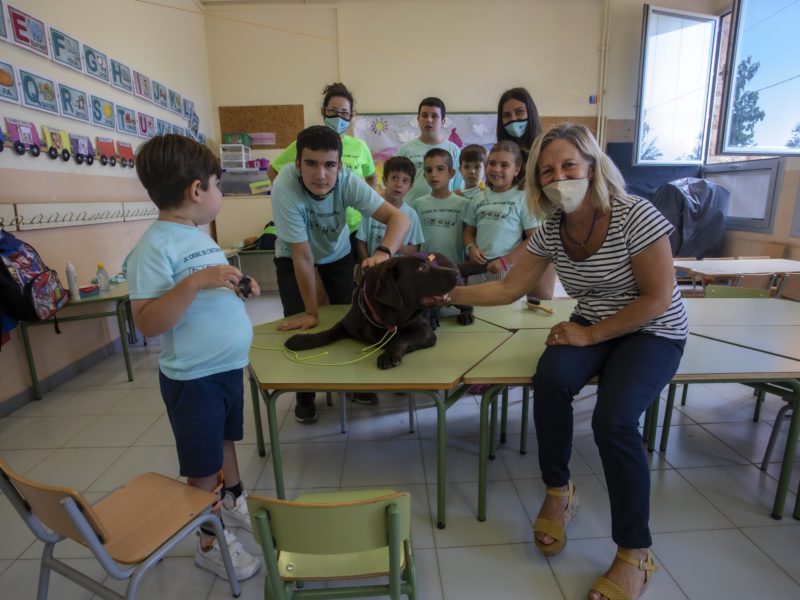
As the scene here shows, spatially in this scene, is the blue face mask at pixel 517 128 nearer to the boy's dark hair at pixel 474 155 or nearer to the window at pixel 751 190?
the boy's dark hair at pixel 474 155

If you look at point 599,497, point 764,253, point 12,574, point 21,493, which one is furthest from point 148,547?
point 764,253

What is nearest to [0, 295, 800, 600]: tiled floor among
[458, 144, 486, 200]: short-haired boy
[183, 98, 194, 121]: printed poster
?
[458, 144, 486, 200]: short-haired boy

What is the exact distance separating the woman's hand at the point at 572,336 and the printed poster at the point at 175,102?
508 cm

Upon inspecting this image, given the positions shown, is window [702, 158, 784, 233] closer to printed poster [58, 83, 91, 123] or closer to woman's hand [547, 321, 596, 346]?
woman's hand [547, 321, 596, 346]

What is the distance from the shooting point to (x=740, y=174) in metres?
5.63

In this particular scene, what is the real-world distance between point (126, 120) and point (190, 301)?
381cm

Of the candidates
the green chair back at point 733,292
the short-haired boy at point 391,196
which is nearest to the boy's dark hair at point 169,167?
the short-haired boy at point 391,196

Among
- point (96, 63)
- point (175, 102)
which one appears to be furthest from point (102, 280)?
point (175, 102)

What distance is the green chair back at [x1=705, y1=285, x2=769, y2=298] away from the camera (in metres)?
2.81

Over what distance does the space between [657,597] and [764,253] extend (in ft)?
17.3

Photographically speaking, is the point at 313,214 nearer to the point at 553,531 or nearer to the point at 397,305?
the point at 397,305

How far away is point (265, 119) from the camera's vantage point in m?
6.26

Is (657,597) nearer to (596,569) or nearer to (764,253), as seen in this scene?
(596,569)

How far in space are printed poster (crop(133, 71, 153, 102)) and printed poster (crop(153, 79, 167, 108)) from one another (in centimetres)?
9
